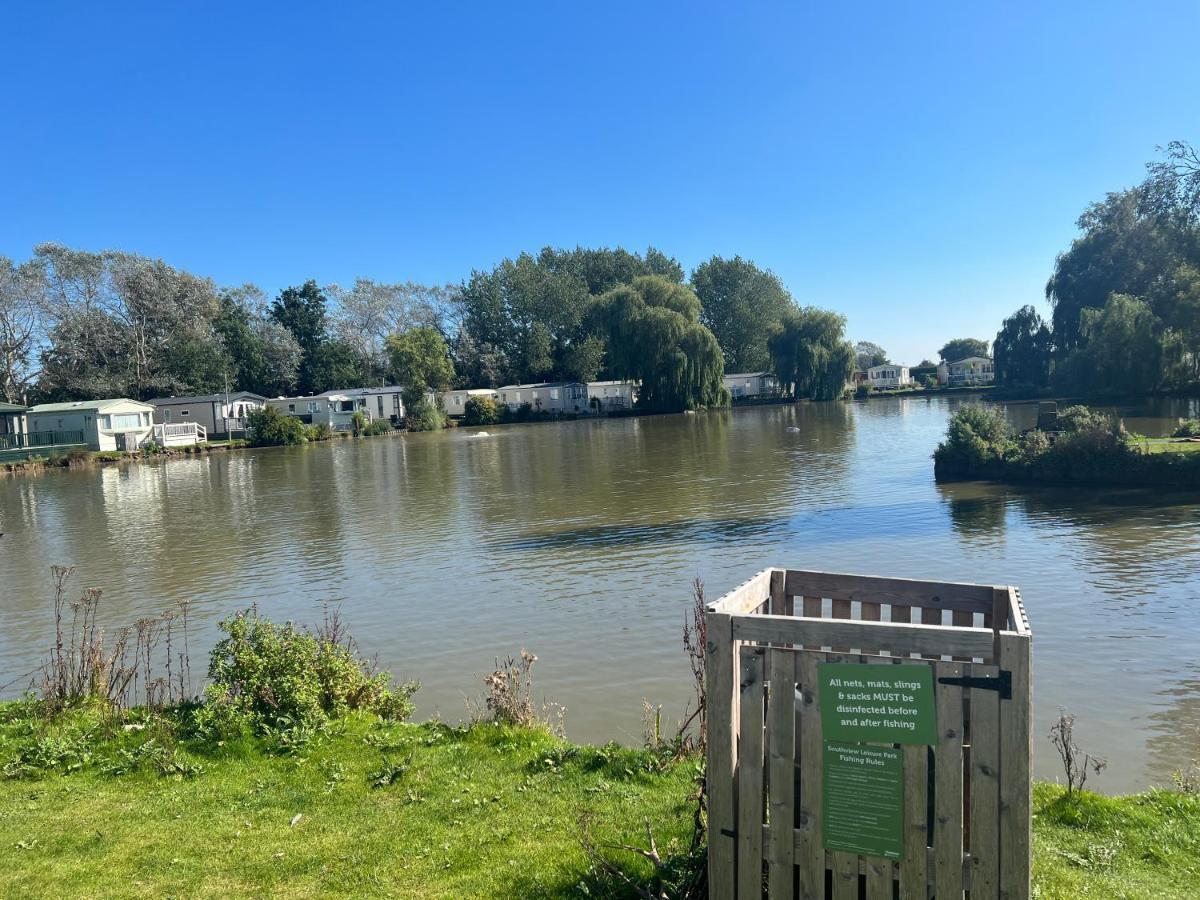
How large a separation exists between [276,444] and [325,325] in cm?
4300

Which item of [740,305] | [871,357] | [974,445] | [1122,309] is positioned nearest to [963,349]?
[871,357]

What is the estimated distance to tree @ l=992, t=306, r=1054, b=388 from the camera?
82.4 m

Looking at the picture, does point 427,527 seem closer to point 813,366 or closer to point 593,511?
point 593,511

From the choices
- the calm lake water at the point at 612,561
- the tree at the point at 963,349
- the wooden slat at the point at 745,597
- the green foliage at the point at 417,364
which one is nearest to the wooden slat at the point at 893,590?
the wooden slat at the point at 745,597

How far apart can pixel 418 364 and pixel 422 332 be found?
17.2 feet

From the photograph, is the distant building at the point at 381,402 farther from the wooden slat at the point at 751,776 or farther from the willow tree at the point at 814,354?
the wooden slat at the point at 751,776

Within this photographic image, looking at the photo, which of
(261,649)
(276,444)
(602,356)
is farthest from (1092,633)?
(602,356)

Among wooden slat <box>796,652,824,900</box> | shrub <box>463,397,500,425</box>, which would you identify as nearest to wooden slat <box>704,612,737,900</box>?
wooden slat <box>796,652,824,900</box>

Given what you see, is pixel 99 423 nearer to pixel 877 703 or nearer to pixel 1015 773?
pixel 877 703

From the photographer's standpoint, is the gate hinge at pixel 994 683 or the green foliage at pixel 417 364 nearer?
the gate hinge at pixel 994 683

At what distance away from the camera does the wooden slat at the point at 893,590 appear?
14.1 ft

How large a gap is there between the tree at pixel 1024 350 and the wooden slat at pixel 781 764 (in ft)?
288

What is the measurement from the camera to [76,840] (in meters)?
4.98

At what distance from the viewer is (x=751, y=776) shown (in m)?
3.47
